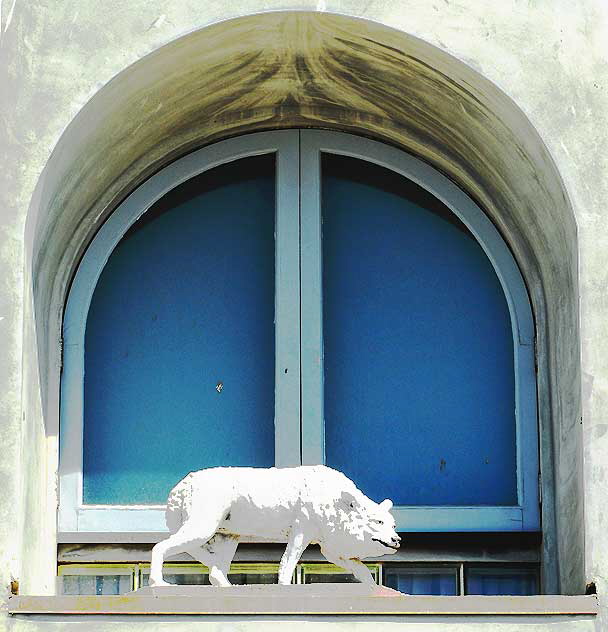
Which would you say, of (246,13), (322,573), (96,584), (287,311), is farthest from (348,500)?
(246,13)

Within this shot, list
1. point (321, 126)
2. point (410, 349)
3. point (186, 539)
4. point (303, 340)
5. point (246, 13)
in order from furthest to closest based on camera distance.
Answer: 1. point (321, 126)
2. point (410, 349)
3. point (303, 340)
4. point (246, 13)
5. point (186, 539)

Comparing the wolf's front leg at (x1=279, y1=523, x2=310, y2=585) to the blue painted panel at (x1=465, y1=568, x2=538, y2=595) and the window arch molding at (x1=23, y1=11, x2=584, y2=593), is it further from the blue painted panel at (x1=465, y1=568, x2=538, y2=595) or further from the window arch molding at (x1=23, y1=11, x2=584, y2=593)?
the blue painted panel at (x1=465, y1=568, x2=538, y2=595)

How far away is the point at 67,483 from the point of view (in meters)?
10.0

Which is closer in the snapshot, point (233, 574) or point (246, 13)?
point (246, 13)

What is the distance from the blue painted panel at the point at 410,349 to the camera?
400 inches

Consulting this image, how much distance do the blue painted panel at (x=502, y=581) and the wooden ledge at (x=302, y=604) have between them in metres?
1.29

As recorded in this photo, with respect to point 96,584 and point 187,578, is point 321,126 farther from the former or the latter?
point 96,584

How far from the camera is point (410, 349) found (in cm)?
1030

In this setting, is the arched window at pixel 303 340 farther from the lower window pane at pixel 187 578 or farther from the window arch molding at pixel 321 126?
the lower window pane at pixel 187 578

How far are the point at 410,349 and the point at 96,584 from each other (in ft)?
→ 6.47

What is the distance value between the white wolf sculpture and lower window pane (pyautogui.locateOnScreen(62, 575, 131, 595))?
1.07m

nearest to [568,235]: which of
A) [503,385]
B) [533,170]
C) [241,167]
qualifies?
[533,170]

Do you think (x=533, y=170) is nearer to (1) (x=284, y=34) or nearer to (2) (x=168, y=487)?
(1) (x=284, y=34)

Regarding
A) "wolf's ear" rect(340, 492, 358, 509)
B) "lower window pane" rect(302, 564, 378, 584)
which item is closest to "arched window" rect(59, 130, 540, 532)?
"lower window pane" rect(302, 564, 378, 584)
